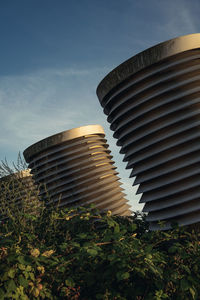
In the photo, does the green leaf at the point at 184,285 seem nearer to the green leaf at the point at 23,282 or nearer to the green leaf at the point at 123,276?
the green leaf at the point at 123,276

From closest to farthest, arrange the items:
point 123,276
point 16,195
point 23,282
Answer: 1. point 123,276
2. point 23,282
3. point 16,195

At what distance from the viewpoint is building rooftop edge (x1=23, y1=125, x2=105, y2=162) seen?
670cm

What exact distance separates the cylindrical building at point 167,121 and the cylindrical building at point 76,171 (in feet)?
7.69

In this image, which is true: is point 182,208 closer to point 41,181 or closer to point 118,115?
point 118,115

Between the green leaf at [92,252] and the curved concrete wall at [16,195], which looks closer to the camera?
the green leaf at [92,252]

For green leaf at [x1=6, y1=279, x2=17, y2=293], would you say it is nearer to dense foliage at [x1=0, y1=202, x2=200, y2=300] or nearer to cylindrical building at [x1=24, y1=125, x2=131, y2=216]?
dense foliage at [x1=0, y1=202, x2=200, y2=300]

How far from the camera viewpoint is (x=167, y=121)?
4.20 m

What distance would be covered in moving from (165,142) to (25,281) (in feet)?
7.98

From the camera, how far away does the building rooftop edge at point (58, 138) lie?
670cm

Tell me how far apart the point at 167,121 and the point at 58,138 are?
3.02 metres

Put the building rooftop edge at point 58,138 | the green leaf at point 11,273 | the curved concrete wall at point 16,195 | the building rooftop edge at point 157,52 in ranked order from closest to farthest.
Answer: the green leaf at point 11,273, the building rooftop edge at point 157,52, the curved concrete wall at point 16,195, the building rooftop edge at point 58,138

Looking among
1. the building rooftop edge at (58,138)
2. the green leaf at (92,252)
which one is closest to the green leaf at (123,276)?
the green leaf at (92,252)

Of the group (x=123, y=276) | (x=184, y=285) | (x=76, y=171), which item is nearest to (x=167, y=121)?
(x=184, y=285)

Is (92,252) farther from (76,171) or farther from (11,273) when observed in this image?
(76,171)
